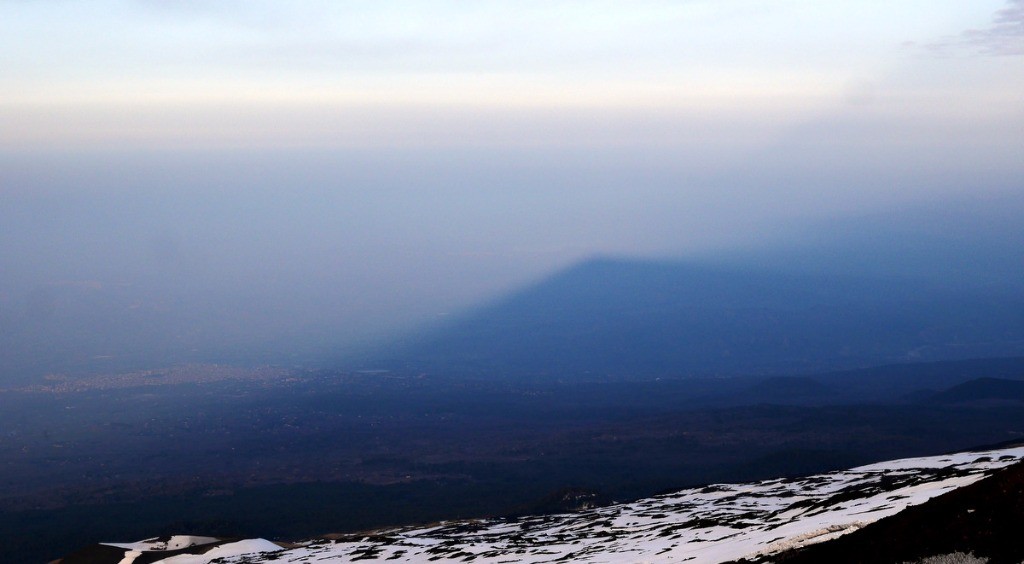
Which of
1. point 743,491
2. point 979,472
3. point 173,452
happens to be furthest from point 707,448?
point 979,472

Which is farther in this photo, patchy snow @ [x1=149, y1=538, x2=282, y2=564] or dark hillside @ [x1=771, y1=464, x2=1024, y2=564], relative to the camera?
patchy snow @ [x1=149, y1=538, x2=282, y2=564]

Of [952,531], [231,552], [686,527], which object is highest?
[952,531]

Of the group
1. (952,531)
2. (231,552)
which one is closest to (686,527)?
(952,531)

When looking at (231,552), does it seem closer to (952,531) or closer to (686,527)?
(686,527)

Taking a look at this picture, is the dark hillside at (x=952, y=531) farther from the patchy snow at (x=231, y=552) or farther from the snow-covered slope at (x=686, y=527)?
the patchy snow at (x=231, y=552)

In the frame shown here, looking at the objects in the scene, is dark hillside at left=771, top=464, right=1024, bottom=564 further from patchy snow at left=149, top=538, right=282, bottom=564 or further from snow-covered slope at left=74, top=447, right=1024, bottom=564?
patchy snow at left=149, top=538, right=282, bottom=564

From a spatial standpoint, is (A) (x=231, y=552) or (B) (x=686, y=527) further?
(A) (x=231, y=552)

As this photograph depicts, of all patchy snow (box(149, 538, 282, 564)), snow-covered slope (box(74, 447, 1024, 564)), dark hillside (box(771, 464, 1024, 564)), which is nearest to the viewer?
dark hillside (box(771, 464, 1024, 564))

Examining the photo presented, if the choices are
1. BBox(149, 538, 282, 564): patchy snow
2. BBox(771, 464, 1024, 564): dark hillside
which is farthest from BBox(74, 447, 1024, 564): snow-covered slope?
BBox(771, 464, 1024, 564): dark hillside

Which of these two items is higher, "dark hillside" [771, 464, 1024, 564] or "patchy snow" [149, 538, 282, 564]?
"dark hillside" [771, 464, 1024, 564]
